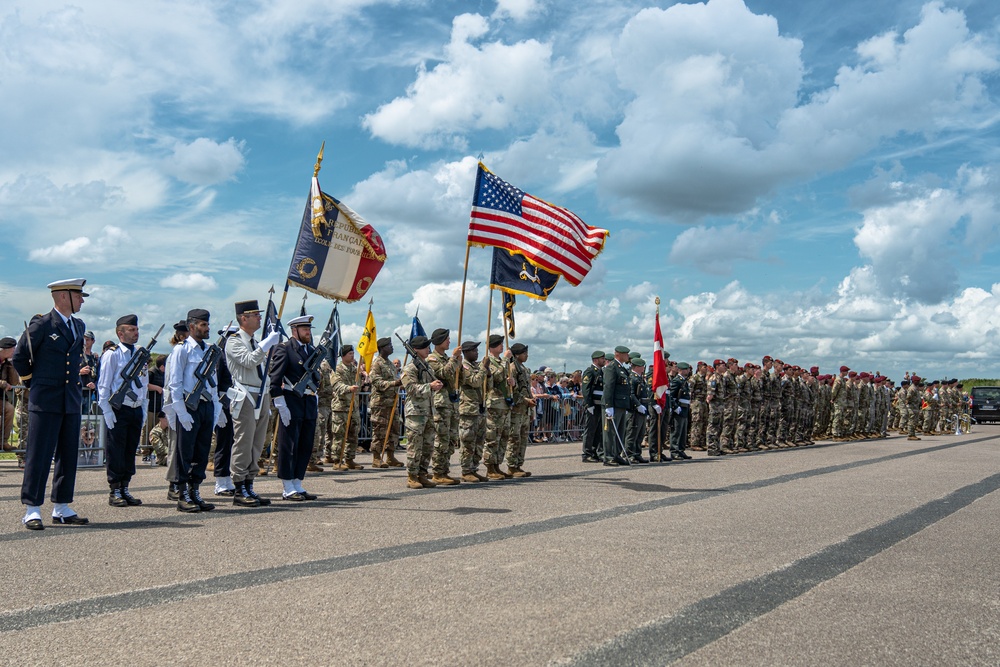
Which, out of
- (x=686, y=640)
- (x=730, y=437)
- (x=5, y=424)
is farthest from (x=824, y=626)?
(x=730, y=437)

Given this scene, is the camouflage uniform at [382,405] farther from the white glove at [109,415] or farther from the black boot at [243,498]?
the white glove at [109,415]

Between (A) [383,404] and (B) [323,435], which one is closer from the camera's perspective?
(A) [383,404]

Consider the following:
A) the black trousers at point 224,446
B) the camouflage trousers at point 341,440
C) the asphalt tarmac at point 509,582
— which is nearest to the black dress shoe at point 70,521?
the asphalt tarmac at point 509,582

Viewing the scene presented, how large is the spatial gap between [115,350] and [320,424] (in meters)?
5.06

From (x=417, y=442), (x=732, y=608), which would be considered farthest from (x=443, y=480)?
(x=732, y=608)

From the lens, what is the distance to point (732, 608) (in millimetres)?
4840

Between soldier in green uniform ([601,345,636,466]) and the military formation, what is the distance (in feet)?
0.08

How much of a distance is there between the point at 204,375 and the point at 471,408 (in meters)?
4.06

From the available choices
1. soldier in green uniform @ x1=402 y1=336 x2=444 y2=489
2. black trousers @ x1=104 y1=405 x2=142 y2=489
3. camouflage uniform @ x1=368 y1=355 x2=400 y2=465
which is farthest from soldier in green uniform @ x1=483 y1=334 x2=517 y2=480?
black trousers @ x1=104 y1=405 x2=142 y2=489

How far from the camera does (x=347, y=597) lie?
5.00m

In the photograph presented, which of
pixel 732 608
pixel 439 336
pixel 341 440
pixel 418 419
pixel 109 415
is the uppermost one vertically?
pixel 439 336

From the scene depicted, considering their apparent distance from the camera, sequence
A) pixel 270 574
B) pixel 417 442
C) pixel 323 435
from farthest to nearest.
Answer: pixel 323 435 < pixel 417 442 < pixel 270 574

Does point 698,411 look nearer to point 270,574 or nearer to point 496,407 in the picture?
point 496,407

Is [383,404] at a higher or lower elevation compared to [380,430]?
higher
